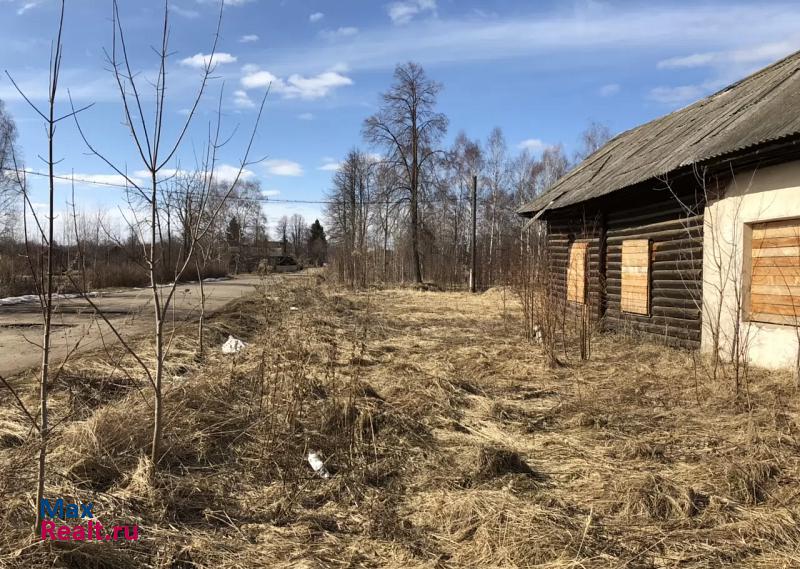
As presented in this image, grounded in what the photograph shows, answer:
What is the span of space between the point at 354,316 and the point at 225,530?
1102cm

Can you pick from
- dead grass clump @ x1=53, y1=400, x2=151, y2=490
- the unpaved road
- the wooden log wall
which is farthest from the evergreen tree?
dead grass clump @ x1=53, y1=400, x2=151, y2=490

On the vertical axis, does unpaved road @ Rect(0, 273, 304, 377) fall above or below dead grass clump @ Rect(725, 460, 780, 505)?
above

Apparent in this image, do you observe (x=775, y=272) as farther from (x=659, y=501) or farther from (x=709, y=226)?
(x=659, y=501)

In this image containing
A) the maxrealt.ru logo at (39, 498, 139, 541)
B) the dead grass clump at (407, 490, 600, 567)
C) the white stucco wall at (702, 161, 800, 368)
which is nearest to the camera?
the maxrealt.ru logo at (39, 498, 139, 541)

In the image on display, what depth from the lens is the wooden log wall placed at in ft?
26.5

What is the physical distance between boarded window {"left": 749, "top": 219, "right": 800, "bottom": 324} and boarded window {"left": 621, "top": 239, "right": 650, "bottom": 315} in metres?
2.31

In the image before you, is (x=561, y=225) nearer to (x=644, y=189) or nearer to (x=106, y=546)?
(x=644, y=189)

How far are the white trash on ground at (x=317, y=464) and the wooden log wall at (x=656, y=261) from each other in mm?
5637

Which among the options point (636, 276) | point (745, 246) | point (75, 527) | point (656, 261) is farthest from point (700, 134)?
point (75, 527)

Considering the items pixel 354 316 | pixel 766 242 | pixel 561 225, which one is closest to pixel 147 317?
pixel 354 316

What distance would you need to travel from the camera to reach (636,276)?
31.7ft

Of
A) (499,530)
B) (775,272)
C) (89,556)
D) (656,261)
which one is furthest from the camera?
(656,261)

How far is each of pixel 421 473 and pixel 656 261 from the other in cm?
717

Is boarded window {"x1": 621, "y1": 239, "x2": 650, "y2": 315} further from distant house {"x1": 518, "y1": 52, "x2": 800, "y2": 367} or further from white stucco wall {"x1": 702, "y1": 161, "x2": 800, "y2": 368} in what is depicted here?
white stucco wall {"x1": 702, "y1": 161, "x2": 800, "y2": 368}
